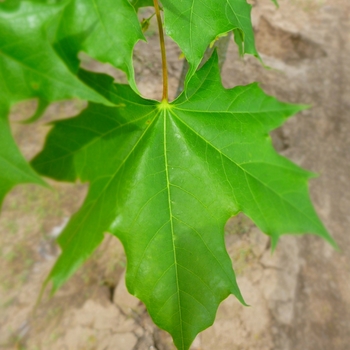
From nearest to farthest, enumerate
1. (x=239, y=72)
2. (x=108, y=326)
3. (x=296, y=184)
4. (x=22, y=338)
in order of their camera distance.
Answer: (x=296, y=184)
(x=108, y=326)
(x=22, y=338)
(x=239, y=72)

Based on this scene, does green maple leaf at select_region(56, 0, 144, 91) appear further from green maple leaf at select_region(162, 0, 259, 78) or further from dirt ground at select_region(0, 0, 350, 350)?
dirt ground at select_region(0, 0, 350, 350)

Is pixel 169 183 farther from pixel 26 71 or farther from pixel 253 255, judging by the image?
pixel 253 255

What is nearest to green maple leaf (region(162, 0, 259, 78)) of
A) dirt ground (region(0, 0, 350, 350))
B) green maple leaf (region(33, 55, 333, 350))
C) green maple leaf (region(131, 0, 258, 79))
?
green maple leaf (region(131, 0, 258, 79))

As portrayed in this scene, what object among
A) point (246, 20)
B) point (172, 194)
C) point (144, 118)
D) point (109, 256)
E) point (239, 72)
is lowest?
point (109, 256)

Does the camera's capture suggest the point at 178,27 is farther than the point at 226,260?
No

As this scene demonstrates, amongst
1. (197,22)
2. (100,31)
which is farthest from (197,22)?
(100,31)

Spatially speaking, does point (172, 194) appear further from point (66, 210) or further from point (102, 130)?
point (66, 210)

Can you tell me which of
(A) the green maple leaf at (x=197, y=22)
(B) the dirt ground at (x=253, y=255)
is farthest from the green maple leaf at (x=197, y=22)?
(B) the dirt ground at (x=253, y=255)

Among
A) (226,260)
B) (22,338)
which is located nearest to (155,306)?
(226,260)
